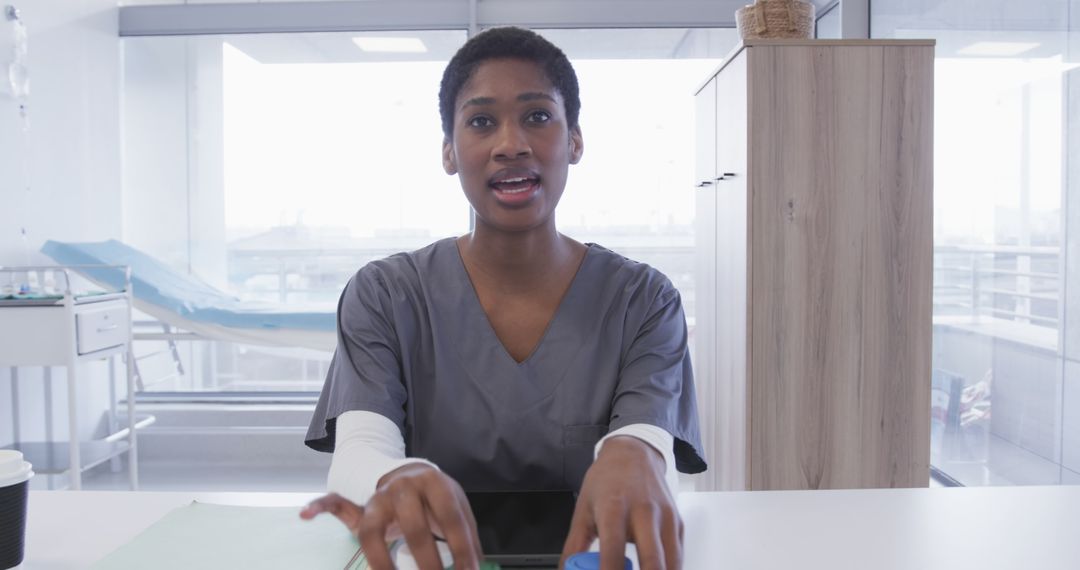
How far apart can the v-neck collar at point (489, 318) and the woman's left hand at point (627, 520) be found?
0.37 meters

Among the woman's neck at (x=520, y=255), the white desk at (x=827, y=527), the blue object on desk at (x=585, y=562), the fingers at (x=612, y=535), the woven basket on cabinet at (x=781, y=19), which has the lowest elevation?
the white desk at (x=827, y=527)

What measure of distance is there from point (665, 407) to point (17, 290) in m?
2.45

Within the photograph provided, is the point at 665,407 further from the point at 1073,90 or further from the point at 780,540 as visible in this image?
the point at 1073,90

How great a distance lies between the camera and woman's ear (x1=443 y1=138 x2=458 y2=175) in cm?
107

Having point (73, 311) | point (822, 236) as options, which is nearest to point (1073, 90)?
point (822, 236)

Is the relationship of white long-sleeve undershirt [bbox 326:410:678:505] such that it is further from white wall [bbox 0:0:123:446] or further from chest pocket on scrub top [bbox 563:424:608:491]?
white wall [bbox 0:0:123:446]

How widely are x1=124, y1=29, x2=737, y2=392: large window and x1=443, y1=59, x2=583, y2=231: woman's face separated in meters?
2.10

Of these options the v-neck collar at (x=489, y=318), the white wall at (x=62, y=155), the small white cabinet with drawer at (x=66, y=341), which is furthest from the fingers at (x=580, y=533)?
the white wall at (x=62, y=155)

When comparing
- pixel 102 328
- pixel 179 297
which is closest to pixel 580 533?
pixel 102 328

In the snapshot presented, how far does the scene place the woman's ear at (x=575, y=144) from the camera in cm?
109

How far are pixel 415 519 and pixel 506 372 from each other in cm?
46

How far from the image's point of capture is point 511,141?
38.3 inches

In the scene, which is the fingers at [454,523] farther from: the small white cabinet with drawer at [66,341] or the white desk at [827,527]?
the small white cabinet with drawer at [66,341]

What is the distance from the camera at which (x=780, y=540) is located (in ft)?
2.45
